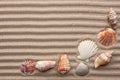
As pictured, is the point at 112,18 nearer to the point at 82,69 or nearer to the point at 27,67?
the point at 82,69

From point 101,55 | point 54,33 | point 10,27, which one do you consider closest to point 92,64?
point 101,55

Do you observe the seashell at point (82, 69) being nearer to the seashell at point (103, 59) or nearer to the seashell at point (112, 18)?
the seashell at point (103, 59)

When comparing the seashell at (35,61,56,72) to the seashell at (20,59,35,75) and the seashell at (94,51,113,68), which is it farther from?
the seashell at (94,51,113,68)

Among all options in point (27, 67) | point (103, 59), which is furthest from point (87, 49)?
point (27, 67)

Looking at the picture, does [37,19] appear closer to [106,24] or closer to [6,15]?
[6,15]

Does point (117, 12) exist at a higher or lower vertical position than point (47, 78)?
higher

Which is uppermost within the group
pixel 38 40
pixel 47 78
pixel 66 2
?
pixel 66 2
